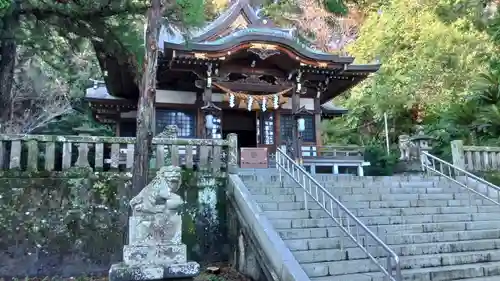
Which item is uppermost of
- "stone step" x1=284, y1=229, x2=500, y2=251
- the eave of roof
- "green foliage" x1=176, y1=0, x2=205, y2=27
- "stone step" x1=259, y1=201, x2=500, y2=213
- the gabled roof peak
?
the gabled roof peak

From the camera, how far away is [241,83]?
13914mm

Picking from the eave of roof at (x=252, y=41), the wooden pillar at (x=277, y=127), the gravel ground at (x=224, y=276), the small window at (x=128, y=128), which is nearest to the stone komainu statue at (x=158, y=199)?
the gravel ground at (x=224, y=276)

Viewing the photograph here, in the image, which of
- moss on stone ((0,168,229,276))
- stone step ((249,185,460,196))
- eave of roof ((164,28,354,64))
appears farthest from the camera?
eave of roof ((164,28,354,64))

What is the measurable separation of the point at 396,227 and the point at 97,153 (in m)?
5.71

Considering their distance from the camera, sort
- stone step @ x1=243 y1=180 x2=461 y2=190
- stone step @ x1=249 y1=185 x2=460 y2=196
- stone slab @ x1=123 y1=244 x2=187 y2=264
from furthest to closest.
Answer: stone step @ x1=243 y1=180 x2=461 y2=190 → stone step @ x1=249 y1=185 x2=460 y2=196 → stone slab @ x1=123 y1=244 x2=187 y2=264

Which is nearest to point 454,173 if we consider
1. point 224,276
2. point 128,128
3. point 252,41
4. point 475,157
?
point 475,157

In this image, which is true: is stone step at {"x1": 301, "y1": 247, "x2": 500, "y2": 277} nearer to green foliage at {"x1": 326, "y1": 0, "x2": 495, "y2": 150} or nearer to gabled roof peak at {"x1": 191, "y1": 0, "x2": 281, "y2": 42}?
gabled roof peak at {"x1": 191, "y1": 0, "x2": 281, "y2": 42}

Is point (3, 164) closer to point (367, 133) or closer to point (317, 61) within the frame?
point (317, 61)

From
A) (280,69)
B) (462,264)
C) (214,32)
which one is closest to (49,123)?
(214,32)

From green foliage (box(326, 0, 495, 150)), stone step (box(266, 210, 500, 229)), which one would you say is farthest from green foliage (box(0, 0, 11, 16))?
green foliage (box(326, 0, 495, 150))

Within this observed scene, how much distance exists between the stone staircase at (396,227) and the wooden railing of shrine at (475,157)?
122 cm

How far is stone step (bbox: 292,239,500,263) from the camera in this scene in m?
6.14

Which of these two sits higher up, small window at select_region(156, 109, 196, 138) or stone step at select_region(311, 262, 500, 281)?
small window at select_region(156, 109, 196, 138)

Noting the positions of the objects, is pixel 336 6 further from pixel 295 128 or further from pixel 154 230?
pixel 295 128
